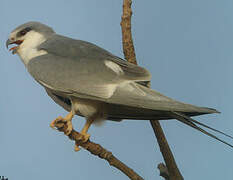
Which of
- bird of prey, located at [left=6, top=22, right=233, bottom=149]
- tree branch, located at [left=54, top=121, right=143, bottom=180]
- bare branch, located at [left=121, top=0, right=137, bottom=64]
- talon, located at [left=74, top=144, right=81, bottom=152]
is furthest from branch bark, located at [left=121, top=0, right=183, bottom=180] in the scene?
talon, located at [left=74, top=144, right=81, bottom=152]

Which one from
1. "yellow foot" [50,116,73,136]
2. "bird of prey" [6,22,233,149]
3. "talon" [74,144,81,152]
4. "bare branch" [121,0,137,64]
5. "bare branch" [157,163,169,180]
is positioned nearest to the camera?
"bird of prey" [6,22,233,149]

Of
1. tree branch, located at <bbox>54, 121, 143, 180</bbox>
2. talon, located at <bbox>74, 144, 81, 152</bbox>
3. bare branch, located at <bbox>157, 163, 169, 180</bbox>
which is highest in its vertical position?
bare branch, located at <bbox>157, 163, 169, 180</bbox>

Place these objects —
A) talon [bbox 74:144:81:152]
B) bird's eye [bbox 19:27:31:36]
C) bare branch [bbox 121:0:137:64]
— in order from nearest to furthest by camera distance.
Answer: talon [bbox 74:144:81:152] < bare branch [bbox 121:0:137:64] < bird's eye [bbox 19:27:31:36]

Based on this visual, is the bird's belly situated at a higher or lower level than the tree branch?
higher

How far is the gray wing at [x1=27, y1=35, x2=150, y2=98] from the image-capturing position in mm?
3033

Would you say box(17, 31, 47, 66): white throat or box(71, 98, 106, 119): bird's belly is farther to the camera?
box(17, 31, 47, 66): white throat

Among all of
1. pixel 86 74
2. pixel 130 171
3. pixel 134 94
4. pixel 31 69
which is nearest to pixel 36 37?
pixel 31 69

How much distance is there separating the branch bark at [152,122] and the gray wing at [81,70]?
0.25m

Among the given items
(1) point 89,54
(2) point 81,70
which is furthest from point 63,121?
(1) point 89,54

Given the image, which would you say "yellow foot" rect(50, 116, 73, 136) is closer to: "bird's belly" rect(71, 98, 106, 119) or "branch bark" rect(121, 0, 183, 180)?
"bird's belly" rect(71, 98, 106, 119)

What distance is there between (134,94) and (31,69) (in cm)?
109

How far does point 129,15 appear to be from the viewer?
3680 millimetres

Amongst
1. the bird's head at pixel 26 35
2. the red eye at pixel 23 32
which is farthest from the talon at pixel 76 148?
the red eye at pixel 23 32

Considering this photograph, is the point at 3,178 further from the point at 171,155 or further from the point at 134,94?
the point at 171,155
